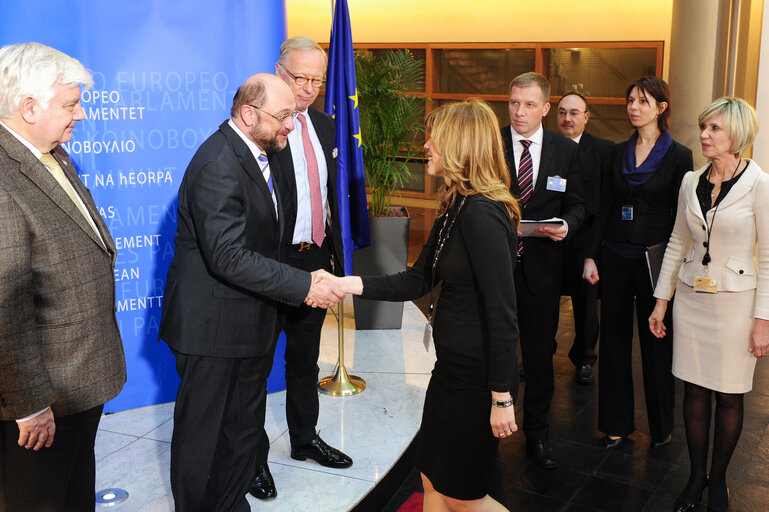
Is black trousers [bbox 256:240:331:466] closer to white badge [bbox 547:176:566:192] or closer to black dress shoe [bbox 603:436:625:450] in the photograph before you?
white badge [bbox 547:176:566:192]

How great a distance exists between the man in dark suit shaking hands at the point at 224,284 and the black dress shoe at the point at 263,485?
0.42 metres

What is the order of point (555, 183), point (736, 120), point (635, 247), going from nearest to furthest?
1. point (736, 120)
2. point (555, 183)
3. point (635, 247)

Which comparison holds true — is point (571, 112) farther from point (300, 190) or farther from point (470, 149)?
point (470, 149)

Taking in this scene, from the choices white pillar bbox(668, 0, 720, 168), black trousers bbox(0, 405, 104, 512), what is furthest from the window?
black trousers bbox(0, 405, 104, 512)

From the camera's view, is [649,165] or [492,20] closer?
[649,165]

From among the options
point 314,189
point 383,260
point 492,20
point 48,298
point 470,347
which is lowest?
point 383,260

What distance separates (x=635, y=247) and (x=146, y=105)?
258cm

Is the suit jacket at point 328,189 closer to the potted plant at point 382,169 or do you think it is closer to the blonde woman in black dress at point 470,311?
the blonde woman in black dress at point 470,311

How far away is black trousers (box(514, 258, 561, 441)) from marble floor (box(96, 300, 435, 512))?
0.63 m

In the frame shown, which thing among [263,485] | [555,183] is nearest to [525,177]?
[555,183]

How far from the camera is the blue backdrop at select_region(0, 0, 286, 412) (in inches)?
144

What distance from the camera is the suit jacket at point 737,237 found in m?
3.08

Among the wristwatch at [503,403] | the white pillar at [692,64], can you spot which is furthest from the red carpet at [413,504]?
the white pillar at [692,64]

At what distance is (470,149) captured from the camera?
2.38 m
